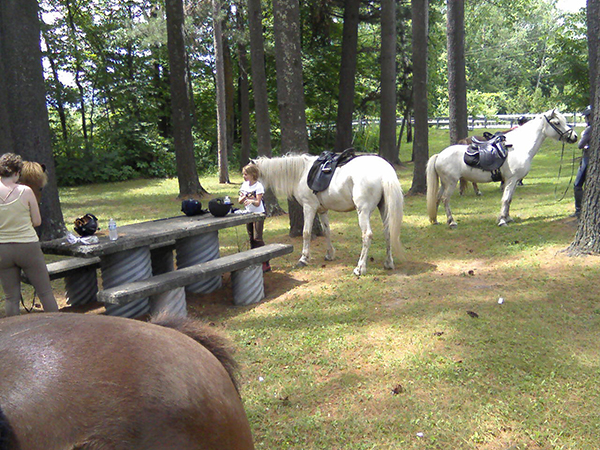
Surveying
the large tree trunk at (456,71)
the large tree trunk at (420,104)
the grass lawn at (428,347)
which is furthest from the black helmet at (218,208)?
the large tree trunk at (456,71)

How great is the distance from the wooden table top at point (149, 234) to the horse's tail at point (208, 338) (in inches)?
140

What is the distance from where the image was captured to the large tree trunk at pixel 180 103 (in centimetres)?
1373

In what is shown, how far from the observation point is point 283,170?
7.69 m

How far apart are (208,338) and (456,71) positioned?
14.0 meters

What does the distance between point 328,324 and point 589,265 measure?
3.63 meters

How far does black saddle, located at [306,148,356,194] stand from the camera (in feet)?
24.3

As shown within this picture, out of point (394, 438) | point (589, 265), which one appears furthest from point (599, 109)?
point (394, 438)

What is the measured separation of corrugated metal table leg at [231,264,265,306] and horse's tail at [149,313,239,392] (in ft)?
14.0

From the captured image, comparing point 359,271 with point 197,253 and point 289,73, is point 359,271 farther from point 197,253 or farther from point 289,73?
point 289,73

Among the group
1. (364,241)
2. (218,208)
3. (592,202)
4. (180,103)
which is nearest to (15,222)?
(218,208)

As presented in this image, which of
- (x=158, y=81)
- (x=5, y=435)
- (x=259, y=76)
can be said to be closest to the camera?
(x=5, y=435)

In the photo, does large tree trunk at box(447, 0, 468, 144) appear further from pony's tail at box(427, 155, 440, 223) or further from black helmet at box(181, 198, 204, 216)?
black helmet at box(181, 198, 204, 216)

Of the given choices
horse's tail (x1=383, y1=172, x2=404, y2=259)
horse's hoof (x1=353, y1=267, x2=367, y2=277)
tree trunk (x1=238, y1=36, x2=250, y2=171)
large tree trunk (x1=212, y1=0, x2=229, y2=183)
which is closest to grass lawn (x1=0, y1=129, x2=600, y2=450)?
horse's hoof (x1=353, y1=267, x2=367, y2=277)

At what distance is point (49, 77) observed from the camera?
24891 mm
